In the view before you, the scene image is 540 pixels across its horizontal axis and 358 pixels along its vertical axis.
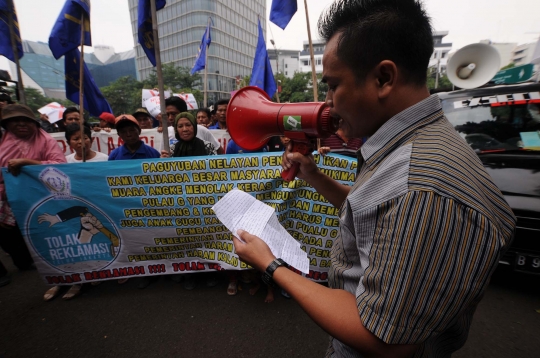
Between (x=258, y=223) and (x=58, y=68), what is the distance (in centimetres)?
8510

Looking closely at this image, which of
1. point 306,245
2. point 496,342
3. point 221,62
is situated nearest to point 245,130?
point 306,245

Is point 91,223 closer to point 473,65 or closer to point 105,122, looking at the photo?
point 105,122

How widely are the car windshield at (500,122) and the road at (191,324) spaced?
4.99ft

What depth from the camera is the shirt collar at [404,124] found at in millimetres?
694

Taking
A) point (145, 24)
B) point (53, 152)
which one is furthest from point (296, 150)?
point (145, 24)

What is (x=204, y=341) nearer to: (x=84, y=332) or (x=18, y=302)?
(x=84, y=332)

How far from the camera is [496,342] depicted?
6.42 feet

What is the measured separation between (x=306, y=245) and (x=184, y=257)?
3.92 ft

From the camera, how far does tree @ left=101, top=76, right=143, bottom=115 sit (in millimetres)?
40781

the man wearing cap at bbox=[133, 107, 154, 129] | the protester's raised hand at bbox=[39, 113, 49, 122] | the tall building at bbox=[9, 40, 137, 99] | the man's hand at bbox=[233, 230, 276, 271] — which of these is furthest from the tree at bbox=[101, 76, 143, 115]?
the man's hand at bbox=[233, 230, 276, 271]

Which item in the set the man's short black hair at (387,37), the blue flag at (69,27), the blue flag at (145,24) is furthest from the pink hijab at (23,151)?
the man's short black hair at (387,37)

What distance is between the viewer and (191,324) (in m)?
2.25

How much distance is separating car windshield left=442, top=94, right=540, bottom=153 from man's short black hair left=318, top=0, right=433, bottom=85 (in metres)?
3.08

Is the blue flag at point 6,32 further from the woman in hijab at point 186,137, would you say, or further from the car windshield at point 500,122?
the car windshield at point 500,122
